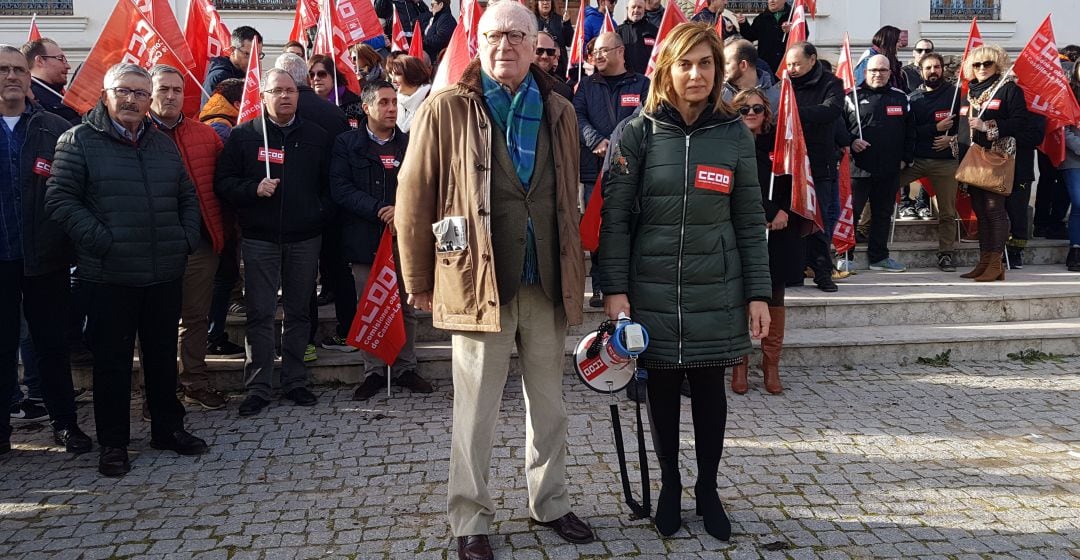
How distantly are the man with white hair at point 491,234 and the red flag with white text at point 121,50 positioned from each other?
3675 millimetres

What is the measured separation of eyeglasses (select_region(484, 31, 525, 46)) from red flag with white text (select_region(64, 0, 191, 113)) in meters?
3.85

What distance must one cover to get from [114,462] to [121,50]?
3.34 metres

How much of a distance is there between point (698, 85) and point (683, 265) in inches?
29.4

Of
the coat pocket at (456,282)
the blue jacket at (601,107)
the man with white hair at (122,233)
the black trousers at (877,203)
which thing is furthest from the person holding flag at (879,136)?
the man with white hair at (122,233)

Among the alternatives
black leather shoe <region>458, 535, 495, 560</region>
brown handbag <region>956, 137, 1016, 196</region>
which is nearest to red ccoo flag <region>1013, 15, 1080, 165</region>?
brown handbag <region>956, 137, 1016, 196</region>

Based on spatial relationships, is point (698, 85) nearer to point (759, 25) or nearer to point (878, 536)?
point (878, 536)

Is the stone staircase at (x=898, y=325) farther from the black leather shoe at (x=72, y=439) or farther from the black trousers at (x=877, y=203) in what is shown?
the black leather shoe at (x=72, y=439)

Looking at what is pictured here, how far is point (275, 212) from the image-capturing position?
5.72 m

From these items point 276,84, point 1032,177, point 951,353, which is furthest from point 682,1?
point 276,84

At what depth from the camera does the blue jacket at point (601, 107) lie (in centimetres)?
710

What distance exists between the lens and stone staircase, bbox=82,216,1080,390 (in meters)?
6.47

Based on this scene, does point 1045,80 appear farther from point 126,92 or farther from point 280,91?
point 126,92

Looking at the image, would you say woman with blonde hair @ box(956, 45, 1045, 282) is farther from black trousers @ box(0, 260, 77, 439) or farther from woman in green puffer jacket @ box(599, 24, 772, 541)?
black trousers @ box(0, 260, 77, 439)

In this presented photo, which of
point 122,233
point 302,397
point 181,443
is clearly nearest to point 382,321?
point 302,397
